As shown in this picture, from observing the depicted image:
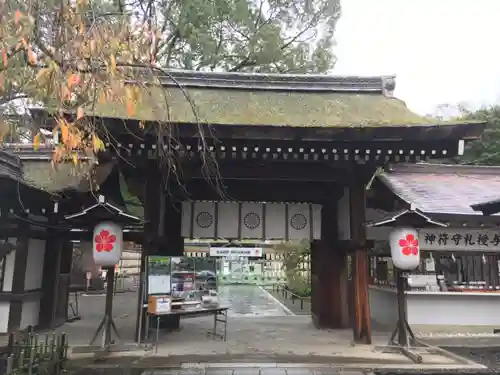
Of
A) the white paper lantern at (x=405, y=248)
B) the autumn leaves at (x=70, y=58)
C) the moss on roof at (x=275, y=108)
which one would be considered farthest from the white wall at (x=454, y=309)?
the autumn leaves at (x=70, y=58)

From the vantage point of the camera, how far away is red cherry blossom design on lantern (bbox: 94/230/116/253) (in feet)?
25.5

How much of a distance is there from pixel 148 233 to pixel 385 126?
16.0 feet

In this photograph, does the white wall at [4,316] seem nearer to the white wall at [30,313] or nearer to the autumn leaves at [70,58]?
the white wall at [30,313]

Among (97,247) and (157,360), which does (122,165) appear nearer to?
(97,247)

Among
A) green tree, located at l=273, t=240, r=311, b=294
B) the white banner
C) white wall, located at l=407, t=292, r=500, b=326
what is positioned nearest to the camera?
white wall, located at l=407, t=292, r=500, b=326

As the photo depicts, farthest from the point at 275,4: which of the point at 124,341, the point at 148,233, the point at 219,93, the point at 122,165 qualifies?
the point at 124,341

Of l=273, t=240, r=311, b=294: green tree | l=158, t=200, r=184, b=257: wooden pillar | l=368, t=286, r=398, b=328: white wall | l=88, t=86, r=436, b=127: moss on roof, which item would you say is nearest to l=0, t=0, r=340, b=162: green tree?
l=88, t=86, r=436, b=127: moss on roof

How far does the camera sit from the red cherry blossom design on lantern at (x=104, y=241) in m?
7.77

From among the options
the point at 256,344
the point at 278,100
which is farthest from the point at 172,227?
the point at 278,100

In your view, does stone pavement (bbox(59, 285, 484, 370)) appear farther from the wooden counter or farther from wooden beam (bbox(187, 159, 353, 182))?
wooden beam (bbox(187, 159, 353, 182))

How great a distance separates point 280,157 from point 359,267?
2.72m

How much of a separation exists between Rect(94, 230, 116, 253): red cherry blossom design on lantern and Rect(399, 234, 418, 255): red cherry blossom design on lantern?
538 centimetres

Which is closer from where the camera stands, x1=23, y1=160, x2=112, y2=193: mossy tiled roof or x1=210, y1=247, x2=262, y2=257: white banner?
x1=23, y1=160, x2=112, y2=193: mossy tiled roof

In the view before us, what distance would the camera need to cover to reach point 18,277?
372 inches
